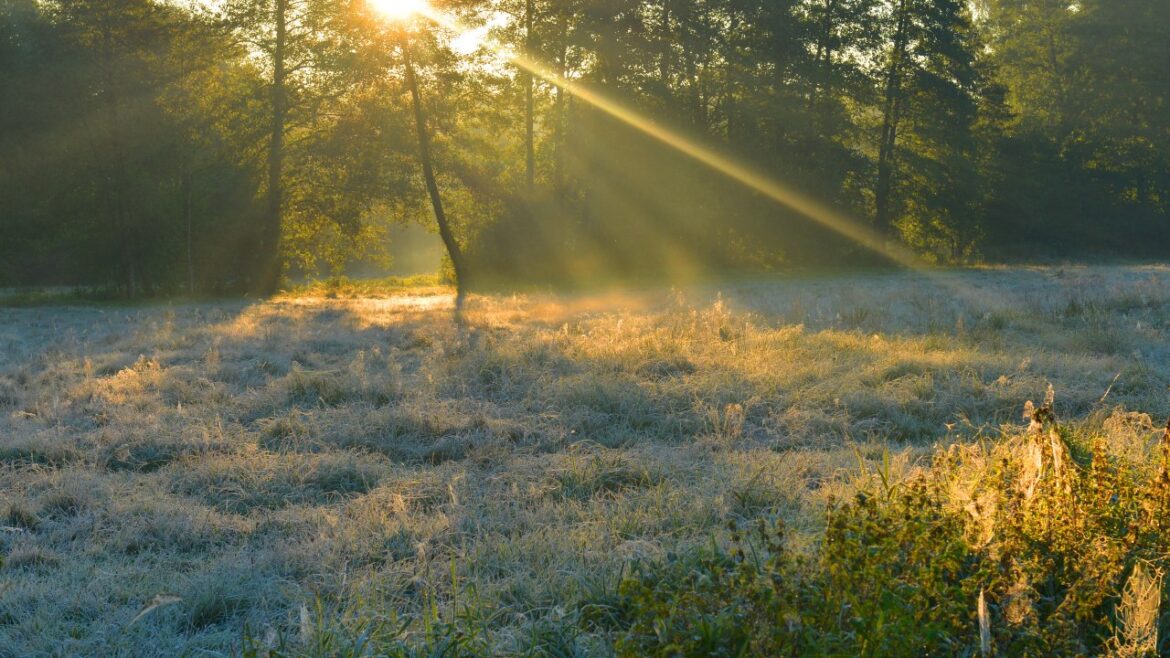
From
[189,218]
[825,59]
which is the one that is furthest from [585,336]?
[825,59]

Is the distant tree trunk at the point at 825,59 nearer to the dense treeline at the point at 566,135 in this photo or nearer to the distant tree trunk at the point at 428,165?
the dense treeline at the point at 566,135

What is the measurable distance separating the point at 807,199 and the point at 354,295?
17195 millimetres

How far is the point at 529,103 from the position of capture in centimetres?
2844

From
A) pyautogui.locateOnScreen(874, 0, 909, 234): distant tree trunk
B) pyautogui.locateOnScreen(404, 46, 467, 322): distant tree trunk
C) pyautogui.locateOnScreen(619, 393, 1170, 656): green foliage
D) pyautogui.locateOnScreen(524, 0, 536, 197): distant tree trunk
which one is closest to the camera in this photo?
pyautogui.locateOnScreen(619, 393, 1170, 656): green foliage

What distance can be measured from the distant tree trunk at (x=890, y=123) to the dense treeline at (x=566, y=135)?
0.11 metres

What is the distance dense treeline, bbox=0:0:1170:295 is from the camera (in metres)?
22.6

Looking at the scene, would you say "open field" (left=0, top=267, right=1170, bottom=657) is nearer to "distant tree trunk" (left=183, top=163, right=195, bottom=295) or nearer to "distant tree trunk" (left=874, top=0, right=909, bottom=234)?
"distant tree trunk" (left=183, top=163, right=195, bottom=295)

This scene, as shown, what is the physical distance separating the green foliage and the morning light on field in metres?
0.02

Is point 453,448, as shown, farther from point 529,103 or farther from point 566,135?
point 566,135

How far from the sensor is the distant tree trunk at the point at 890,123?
31.6m

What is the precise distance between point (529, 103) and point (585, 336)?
62.3 feet

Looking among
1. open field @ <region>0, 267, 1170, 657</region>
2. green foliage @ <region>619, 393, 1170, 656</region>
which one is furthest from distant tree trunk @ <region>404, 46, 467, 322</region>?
green foliage @ <region>619, 393, 1170, 656</region>

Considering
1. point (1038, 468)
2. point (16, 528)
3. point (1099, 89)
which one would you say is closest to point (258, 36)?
point (16, 528)

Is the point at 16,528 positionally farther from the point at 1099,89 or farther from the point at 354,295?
the point at 1099,89
